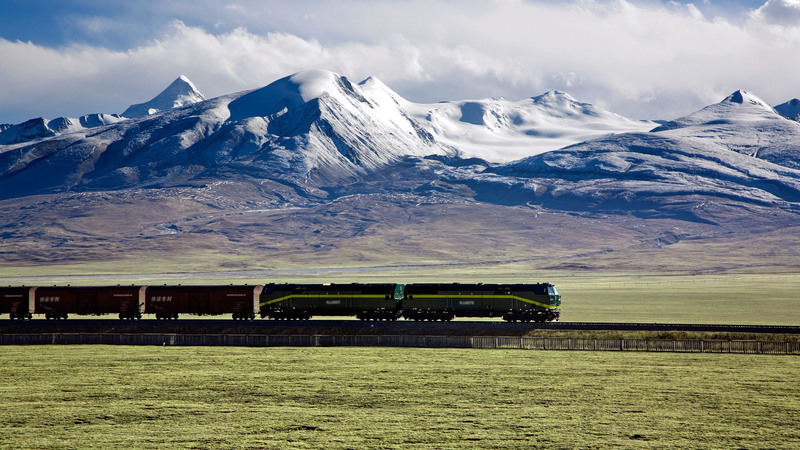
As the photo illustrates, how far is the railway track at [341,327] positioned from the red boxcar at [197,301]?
413 cm

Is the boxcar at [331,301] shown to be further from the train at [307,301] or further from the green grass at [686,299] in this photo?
the green grass at [686,299]

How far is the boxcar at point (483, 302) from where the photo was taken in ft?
243

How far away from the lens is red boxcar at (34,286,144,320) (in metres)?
78.9

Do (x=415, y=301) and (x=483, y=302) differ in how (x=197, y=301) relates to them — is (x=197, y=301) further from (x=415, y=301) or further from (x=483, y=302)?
(x=483, y=302)

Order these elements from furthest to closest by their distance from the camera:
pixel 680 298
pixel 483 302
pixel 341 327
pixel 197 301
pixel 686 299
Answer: pixel 680 298 < pixel 686 299 < pixel 197 301 < pixel 483 302 < pixel 341 327

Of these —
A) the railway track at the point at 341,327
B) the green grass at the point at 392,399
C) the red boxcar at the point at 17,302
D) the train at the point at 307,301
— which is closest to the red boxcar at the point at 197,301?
the train at the point at 307,301

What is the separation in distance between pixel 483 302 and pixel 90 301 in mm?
38668

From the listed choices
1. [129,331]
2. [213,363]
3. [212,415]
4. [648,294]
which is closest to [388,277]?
[648,294]

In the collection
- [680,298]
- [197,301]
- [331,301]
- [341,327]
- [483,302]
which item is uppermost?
[197,301]

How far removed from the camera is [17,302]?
8044cm

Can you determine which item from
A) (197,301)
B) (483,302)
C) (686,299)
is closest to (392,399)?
(483,302)

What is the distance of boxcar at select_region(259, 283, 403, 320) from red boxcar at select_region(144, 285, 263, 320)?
8.88 feet

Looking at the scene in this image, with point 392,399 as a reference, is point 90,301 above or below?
above

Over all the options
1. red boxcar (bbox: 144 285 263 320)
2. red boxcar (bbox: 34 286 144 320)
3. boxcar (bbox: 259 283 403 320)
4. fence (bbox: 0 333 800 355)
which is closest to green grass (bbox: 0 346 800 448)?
fence (bbox: 0 333 800 355)
